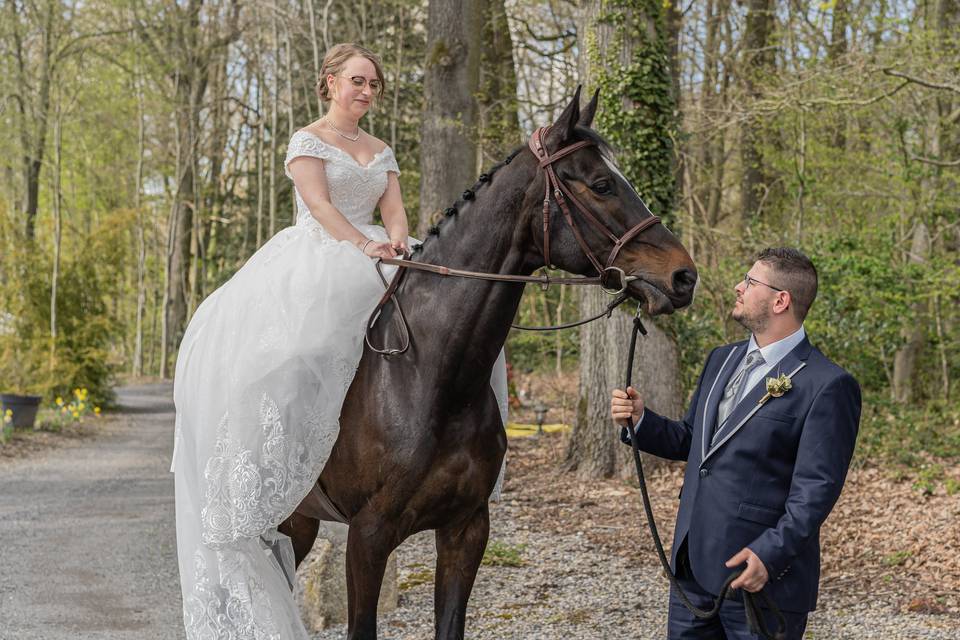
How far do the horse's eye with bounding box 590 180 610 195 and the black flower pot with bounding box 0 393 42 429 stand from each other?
13.1 meters

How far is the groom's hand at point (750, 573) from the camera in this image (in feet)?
8.66

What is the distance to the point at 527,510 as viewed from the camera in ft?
30.1

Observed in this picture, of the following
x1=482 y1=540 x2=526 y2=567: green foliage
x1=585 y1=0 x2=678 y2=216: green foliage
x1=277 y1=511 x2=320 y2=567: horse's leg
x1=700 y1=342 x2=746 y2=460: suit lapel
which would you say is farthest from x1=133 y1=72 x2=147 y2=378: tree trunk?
x1=700 y1=342 x2=746 y2=460: suit lapel

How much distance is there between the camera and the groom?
2.68m

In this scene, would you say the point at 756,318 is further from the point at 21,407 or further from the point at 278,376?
the point at 21,407

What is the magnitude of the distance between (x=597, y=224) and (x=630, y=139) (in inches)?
255

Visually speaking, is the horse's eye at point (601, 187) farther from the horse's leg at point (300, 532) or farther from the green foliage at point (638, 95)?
the green foliage at point (638, 95)

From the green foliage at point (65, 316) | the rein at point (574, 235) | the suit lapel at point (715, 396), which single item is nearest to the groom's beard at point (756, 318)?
the suit lapel at point (715, 396)

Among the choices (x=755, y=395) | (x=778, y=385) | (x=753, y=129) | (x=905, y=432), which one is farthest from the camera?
(x=753, y=129)

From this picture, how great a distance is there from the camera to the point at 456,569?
11.4 feet

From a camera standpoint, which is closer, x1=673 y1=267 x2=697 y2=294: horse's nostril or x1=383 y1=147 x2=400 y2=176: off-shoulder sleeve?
x1=673 y1=267 x2=697 y2=294: horse's nostril

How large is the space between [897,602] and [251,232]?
78.0ft

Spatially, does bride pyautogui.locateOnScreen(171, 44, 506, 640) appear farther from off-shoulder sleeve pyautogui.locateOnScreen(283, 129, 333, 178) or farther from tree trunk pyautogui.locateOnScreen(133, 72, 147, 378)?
tree trunk pyautogui.locateOnScreen(133, 72, 147, 378)

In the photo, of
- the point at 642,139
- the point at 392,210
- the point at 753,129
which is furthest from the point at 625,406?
the point at 753,129
